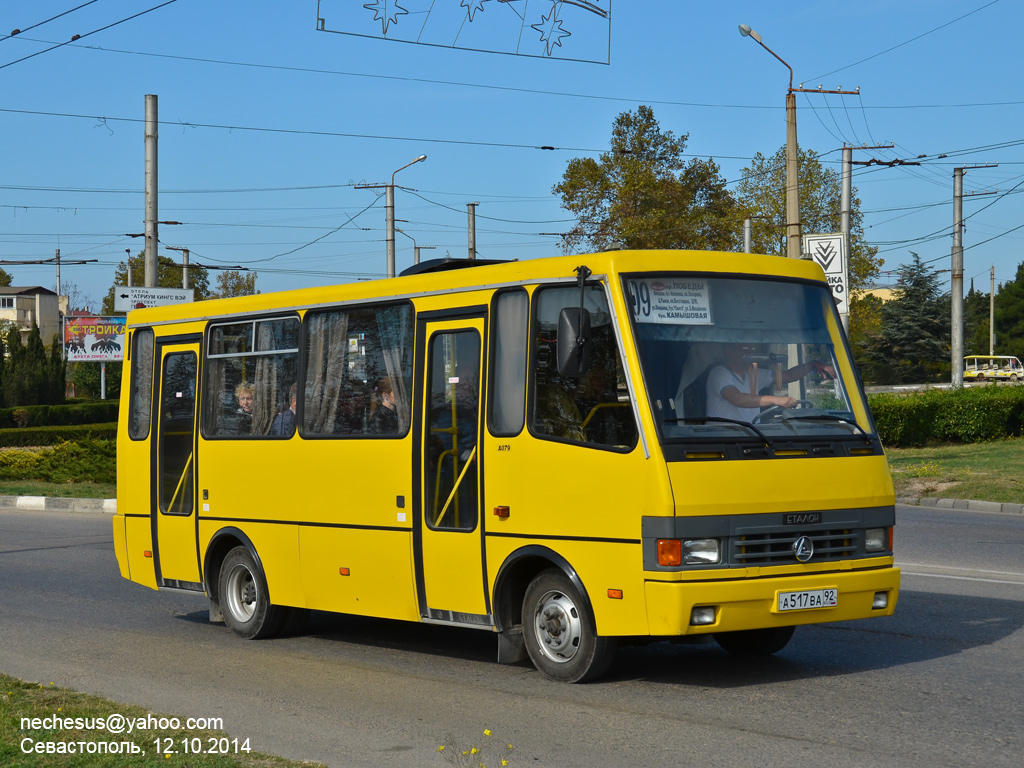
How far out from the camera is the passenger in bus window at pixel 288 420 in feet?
33.5

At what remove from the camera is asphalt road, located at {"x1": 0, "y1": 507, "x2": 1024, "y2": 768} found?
6.31 m

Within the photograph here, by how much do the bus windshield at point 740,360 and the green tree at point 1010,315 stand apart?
106276mm

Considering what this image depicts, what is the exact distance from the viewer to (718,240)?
52.4 meters

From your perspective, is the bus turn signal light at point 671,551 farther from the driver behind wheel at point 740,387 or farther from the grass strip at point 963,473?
the grass strip at point 963,473

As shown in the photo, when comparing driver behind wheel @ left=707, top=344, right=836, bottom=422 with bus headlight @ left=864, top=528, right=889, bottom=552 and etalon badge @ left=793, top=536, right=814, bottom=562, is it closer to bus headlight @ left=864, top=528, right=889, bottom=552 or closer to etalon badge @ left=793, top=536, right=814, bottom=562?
etalon badge @ left=793, top=536, right=814, bottom=562

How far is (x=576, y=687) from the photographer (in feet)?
25.6

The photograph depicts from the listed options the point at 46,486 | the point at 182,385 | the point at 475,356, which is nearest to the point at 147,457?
the point at 182,385

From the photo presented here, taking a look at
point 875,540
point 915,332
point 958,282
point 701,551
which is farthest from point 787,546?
point 915,332

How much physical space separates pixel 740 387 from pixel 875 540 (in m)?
1.35

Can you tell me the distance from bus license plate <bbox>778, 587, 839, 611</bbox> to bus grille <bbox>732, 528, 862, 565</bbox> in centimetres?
20

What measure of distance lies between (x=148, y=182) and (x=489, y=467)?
18335 mm

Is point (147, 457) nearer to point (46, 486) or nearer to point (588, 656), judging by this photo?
point (588, 656)

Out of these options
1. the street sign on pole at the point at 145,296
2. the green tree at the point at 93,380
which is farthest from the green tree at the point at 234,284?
the street sign on pole at the point at 145,296

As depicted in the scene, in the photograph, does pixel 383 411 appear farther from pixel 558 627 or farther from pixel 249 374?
pixel 558 627
